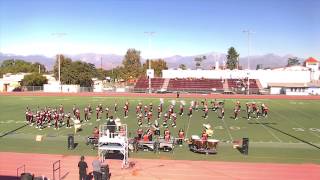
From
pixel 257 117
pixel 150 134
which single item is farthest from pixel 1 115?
pixel 257 117

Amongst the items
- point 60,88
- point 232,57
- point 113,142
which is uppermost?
point 232,57

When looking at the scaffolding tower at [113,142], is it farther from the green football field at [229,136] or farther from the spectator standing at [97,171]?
the spectator standing at [97,171]

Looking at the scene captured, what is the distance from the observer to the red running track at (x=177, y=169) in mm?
16094

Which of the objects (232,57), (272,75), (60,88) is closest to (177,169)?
(60,88)

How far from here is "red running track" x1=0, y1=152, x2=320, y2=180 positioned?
52.8 feet

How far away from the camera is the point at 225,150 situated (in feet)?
69.7

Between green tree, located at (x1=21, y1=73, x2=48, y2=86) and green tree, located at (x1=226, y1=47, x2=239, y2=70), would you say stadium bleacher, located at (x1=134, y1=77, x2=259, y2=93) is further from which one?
green tree, located at (x1=226, y1=47, x2=239, y2=70)

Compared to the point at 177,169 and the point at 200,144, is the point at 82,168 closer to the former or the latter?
the point at 177,169

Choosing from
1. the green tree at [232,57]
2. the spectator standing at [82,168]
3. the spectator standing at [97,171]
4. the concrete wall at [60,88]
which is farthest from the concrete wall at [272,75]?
the spectator standing at [97,171]

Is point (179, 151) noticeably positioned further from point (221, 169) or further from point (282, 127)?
point (282, 127)

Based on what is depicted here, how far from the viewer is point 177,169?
17141 millimetres

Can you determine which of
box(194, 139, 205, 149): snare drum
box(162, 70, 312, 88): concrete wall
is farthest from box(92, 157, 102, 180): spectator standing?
box(162, 70, 312, 88): concrete wall

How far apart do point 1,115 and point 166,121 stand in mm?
15618

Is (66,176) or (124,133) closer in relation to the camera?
(66,176)
